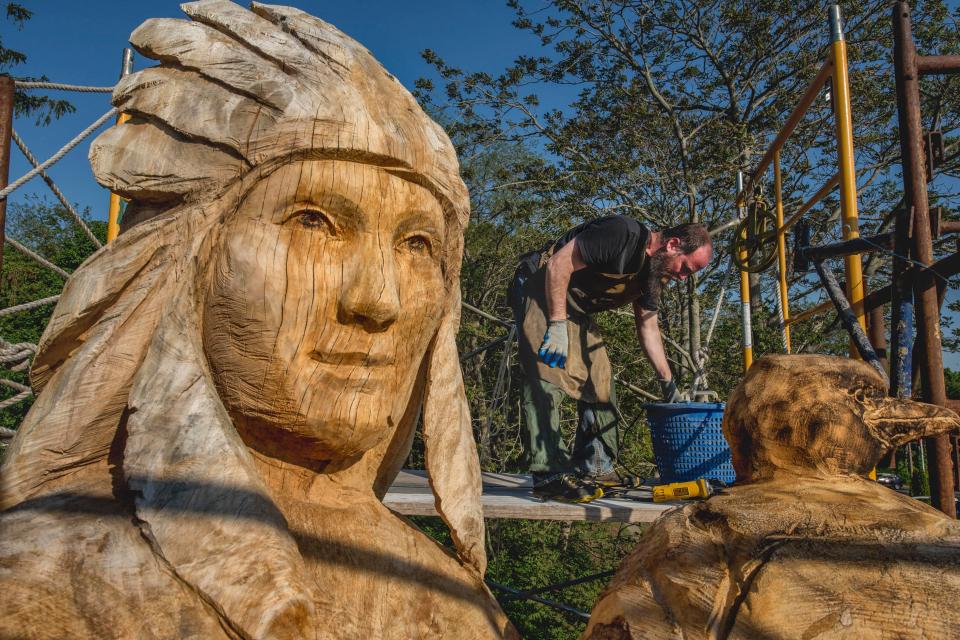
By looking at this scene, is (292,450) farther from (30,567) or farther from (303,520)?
(30,567)

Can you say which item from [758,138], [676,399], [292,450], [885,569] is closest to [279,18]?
[292,450]

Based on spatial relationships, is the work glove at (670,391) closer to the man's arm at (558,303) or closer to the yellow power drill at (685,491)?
the man's arm at (558,303)

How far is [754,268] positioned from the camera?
15.4 feet

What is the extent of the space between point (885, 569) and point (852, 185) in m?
2.11

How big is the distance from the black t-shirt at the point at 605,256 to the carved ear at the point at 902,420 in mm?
2202

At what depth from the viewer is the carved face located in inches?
55.3

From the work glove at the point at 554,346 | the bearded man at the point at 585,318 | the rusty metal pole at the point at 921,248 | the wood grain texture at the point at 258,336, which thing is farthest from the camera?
the bearded man at the point at 585,318

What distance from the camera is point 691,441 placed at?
11.6 ft

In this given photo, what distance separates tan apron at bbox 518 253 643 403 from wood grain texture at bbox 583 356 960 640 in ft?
7.54

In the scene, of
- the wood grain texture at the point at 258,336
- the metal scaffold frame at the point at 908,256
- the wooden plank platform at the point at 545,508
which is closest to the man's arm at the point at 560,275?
the wooden plank platform at the point at 545,508

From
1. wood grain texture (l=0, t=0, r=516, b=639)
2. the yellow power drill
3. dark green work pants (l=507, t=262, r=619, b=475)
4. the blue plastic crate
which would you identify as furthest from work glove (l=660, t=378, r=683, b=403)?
wood grain texture (l=0, t=0, r=516, b=639)

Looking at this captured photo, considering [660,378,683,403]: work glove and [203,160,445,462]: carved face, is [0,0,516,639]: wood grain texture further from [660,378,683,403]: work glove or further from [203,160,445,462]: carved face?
[660,378,683,403]: work glove

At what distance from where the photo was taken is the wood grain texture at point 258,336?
1221 mm

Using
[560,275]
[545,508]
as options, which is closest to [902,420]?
[545,508]
